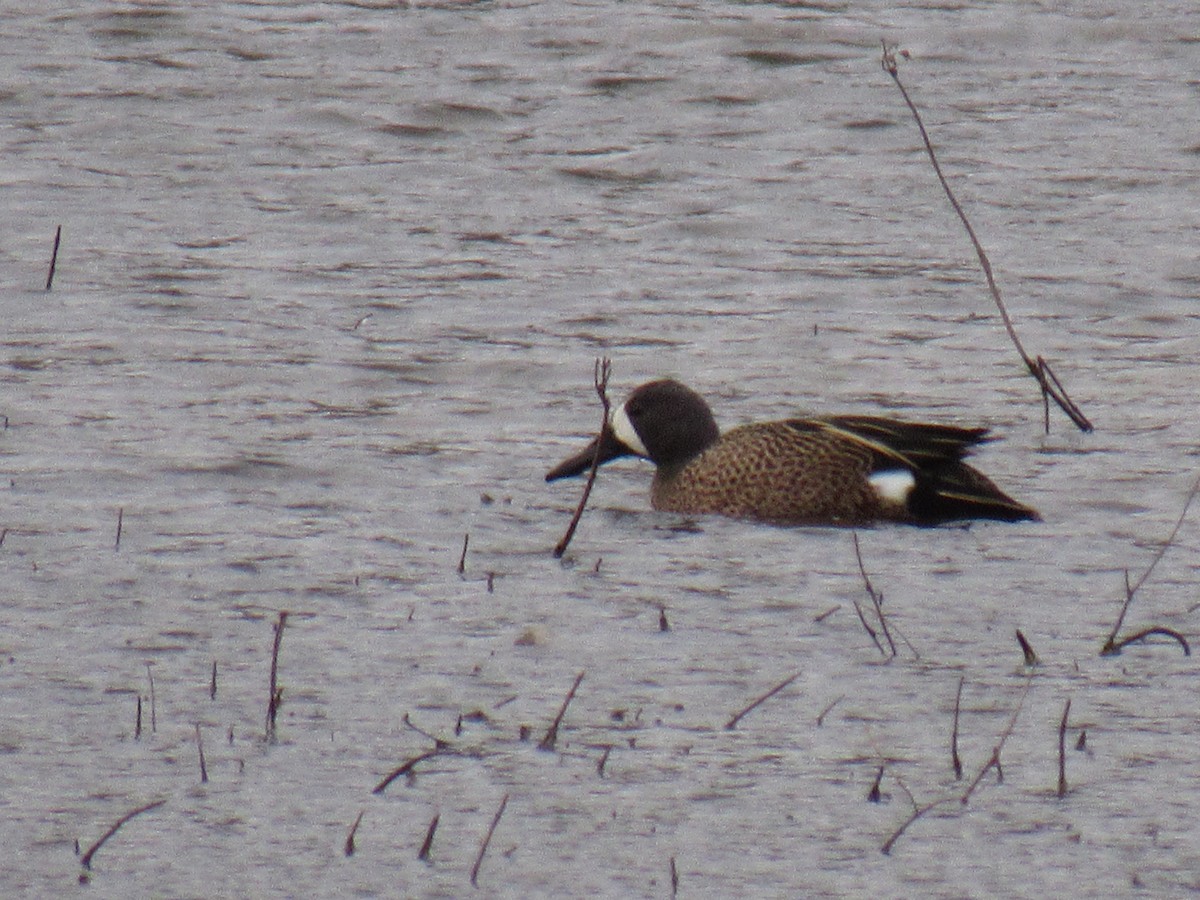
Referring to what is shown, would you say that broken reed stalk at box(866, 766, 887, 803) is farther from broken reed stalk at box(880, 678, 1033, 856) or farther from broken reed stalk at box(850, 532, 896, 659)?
broken reed stalk at box(850, 532, 896, 659)

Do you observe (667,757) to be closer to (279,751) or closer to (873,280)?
(279,751)

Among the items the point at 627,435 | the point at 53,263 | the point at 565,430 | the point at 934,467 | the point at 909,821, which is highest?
the point at 909,821

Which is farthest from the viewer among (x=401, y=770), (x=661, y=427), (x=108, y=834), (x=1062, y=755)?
(x=661, y=427)

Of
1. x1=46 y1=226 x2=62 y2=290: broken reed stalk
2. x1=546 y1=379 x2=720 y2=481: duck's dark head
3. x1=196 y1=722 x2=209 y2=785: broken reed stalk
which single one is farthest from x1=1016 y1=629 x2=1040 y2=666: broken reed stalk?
x1=46 y1=226 x2=62 y2=290: broken reed stalk

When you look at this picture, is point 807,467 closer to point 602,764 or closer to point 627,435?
point 627,435

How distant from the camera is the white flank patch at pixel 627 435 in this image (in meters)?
7.88

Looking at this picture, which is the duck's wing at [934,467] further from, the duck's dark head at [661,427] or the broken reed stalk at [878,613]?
the broken reed stalk at [878,613]

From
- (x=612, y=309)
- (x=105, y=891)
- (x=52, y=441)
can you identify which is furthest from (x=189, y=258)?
(x=105, y=891)

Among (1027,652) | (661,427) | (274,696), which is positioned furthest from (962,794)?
(661,427)

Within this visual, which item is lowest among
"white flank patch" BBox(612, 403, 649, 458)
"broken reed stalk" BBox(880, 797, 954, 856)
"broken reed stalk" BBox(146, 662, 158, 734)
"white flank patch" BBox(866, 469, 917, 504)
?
"white flank patch" BBox(612, 403, 649, 458)

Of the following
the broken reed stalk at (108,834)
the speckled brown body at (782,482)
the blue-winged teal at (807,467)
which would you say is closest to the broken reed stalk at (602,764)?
the broken reed stalk at (108,834)

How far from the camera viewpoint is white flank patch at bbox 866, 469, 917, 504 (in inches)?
290

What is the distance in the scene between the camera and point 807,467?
7.50 m

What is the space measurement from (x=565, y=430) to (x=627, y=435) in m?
0.47
